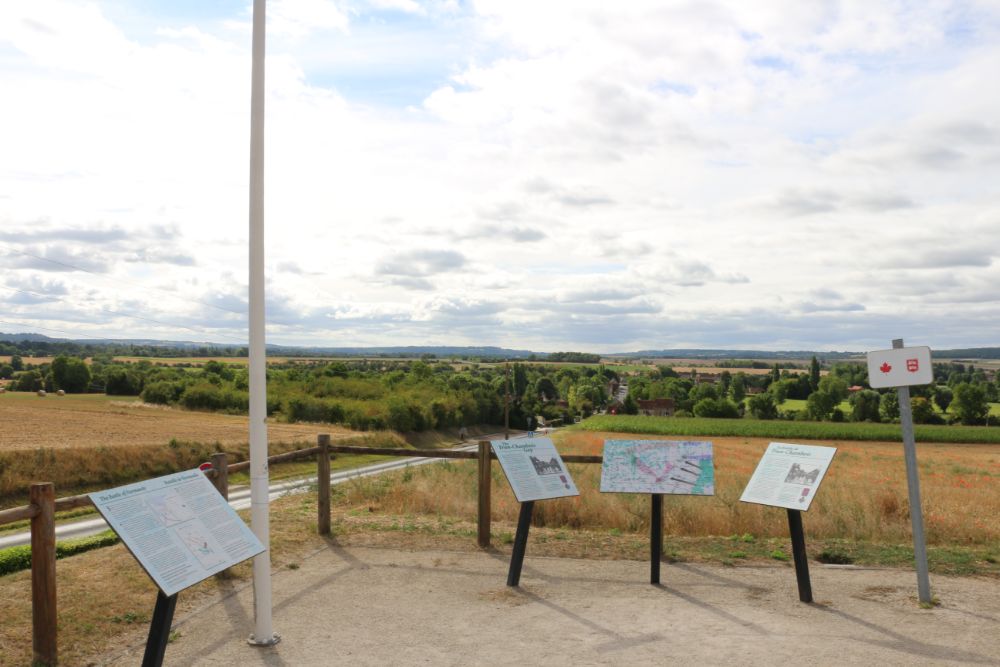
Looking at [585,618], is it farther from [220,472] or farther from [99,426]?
[99,426]

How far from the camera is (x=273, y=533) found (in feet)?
34.3

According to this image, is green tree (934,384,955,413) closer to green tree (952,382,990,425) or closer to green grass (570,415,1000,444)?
green tree (952,382,990,425)

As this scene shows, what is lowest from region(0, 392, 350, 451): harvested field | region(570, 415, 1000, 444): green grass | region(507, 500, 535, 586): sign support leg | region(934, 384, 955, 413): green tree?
region(570, 415, 1000, 444): green grass

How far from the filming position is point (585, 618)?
7348mm

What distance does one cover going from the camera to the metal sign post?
7.72 metres

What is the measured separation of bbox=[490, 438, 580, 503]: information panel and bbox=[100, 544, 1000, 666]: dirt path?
3.06 ft

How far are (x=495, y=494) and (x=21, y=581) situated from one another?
→ 765 cm

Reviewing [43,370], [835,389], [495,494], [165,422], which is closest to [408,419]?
[165,422]

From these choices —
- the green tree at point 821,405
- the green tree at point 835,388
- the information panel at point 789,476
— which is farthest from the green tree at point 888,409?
the information panel at point 789,476

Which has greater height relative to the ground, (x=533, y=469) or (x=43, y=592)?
(x=533, y=469)

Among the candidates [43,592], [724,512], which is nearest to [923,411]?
[724,512]

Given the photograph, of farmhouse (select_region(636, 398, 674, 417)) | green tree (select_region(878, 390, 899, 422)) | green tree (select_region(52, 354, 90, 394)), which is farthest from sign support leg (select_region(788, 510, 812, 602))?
farmhouse (select_region(636, 398, 674, 417))

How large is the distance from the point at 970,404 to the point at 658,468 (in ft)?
332

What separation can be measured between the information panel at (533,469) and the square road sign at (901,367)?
3.15 m
